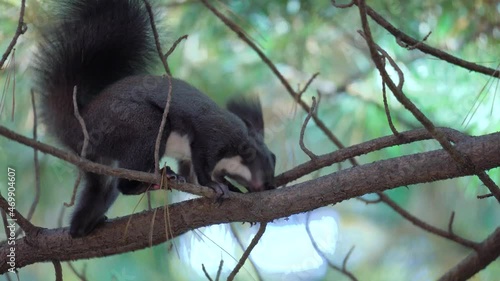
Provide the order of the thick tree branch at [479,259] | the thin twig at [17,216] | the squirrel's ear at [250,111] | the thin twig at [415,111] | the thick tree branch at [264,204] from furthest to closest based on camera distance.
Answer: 1. the squirrel's ear at [250,111]
2. the thick tree branch at [479,259]
3. the thin twig at [17,216]
4. the thick tree branch at [264,204]
5. the thin twig at [415,111]

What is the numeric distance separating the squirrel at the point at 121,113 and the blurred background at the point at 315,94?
0.35 feet

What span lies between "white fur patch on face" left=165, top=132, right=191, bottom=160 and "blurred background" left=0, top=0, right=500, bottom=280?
138 mm

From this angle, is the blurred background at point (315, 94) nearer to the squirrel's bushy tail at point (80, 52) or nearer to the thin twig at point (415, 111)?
the squirrel's bushy tail at point (80, 52)

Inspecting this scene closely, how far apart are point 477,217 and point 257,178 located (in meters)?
1.84

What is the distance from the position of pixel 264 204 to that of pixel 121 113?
521 mm

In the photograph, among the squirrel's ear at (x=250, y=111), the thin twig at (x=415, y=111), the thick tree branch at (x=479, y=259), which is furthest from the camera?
the squirrel's ear at (x=250, y=111)

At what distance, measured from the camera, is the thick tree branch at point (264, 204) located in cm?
141

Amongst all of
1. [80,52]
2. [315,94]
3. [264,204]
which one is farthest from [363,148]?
[315,94]

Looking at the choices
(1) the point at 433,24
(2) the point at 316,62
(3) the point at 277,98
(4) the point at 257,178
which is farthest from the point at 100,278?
(1) the point at 433,24

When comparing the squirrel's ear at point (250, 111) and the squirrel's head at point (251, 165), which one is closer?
the squirrel's head at point (251, 165)

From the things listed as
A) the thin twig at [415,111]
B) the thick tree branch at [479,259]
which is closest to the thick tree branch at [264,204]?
the thin twig at [415,111]

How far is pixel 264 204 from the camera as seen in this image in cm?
153

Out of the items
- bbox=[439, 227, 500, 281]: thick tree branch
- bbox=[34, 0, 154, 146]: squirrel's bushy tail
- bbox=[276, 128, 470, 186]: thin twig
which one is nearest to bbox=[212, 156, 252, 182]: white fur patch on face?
bbox=[276, 128, 470, 186]: thin twig

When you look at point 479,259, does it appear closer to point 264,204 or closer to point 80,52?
point 264,204
